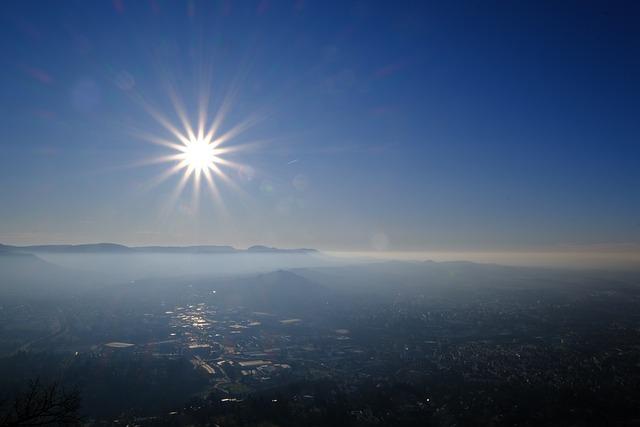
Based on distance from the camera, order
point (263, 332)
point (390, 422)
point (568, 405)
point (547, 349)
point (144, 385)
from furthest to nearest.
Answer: point (263, 332)
point (547, 349)
point (144, 385)
point (568, 405)
point (390, 422)

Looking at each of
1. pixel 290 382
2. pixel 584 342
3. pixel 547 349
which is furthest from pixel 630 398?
pixel 290 382

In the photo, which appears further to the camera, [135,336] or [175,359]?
[135,336]

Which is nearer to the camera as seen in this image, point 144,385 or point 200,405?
point 200,405

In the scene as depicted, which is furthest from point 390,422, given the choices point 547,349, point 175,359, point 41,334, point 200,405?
point 41,334

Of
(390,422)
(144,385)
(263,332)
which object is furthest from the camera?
(263,332)

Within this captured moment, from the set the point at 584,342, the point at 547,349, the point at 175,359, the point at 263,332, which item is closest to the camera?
the point at 175,359

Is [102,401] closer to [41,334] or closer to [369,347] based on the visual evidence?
[369,347]

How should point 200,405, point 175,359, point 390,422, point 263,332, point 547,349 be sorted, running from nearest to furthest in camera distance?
point 390,422 < point 200,405 < point 175,359 < point 547,349 < point 263,332

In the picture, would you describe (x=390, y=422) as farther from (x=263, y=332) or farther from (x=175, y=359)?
(x=263, y=332)
